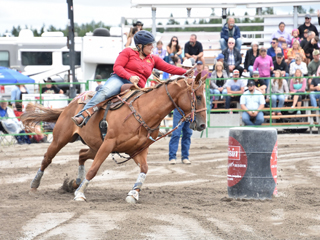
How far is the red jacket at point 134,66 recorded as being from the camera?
729 centimetres

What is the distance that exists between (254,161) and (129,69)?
2.21 metres

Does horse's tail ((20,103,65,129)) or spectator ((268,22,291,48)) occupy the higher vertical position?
spectator ((268,22,291,48))

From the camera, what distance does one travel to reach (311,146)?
14.0m

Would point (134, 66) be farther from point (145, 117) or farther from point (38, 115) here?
point (38, 115)

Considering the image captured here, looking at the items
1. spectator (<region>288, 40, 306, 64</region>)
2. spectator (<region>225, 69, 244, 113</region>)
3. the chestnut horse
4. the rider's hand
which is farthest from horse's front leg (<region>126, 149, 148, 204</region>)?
spectator (<region>288, 40, 306, 64</region>)

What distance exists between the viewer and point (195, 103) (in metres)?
6.91

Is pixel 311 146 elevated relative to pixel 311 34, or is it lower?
lower

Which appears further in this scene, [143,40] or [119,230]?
[143,40]

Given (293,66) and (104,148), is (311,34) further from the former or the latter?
(104,148)

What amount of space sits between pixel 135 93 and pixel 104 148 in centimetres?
92

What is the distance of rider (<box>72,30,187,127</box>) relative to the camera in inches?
287

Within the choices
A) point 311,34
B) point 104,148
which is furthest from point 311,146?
point 104,148

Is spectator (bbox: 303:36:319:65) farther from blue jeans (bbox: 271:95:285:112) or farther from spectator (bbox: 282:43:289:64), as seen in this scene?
blue jeans (bbox: 271:95:285:112)

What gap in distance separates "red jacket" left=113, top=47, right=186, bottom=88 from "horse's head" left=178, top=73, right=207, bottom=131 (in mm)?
686
